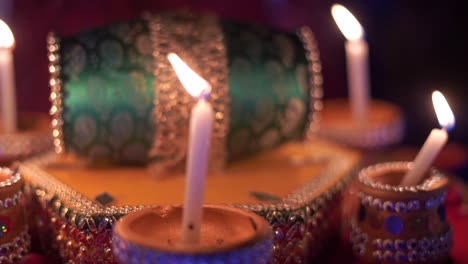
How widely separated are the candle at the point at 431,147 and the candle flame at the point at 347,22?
316 millimetres

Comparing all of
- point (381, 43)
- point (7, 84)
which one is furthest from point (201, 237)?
point (381, 43)

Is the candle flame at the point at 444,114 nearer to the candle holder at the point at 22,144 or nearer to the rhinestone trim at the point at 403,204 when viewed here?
the rhinestone trim at the point at 403,204

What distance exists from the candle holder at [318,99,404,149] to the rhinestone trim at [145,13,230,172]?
26 centimetres

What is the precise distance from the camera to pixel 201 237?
0.57 m

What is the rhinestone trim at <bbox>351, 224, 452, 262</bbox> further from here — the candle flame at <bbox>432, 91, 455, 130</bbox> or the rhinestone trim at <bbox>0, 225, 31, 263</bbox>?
the rhinestone trim at <bbox>0, 225, 31, 263</bbox>

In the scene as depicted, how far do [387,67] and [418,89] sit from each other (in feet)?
0.25

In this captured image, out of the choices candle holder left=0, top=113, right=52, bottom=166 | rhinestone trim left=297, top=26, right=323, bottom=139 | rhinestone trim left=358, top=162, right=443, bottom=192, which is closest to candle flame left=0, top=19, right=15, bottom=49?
candle holder left=0, top=113, right=52, bottom=166

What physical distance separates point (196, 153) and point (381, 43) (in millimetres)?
890

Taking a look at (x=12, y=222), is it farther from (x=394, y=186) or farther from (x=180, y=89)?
(x=394, y=186)

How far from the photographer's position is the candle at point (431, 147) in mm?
653

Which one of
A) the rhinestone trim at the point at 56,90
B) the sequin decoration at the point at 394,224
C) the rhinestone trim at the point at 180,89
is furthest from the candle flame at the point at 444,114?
the rhinestone trim at the point at 56,90

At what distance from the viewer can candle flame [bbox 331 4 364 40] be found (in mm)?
968

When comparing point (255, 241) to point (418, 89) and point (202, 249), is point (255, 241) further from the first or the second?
point (418, 89)

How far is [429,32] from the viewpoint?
128cm
